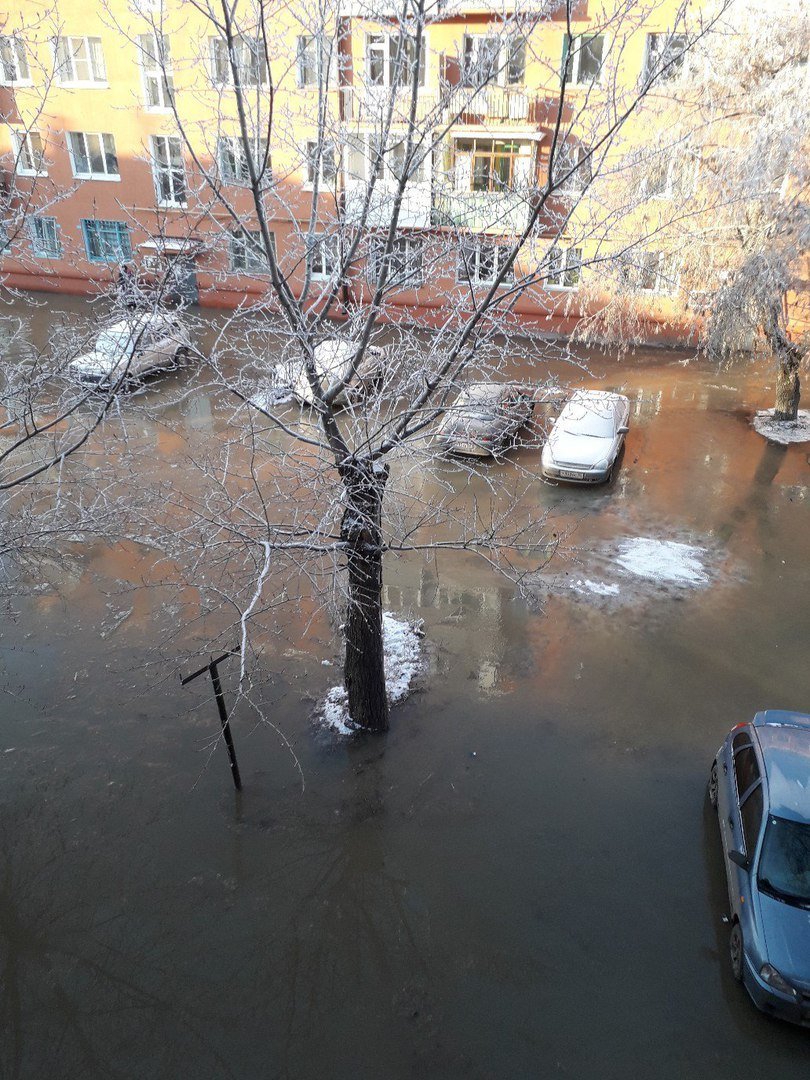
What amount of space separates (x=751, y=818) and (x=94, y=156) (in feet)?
89.1

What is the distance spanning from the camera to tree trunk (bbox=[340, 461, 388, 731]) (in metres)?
6.82

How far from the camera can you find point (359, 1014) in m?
5.60

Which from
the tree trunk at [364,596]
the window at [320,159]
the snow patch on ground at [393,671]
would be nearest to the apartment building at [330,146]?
the window at [320,159]

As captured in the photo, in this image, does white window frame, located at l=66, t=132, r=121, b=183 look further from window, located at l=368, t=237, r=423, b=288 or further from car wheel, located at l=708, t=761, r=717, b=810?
car wheel, located at l=708, t=761, r=717, b=810

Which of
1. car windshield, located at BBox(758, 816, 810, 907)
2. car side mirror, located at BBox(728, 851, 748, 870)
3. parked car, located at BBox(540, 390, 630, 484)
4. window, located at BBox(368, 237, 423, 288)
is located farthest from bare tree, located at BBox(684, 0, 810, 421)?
car side mirror, located at BBox(728, 851, 748, 870)

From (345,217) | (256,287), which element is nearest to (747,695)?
(345,217)

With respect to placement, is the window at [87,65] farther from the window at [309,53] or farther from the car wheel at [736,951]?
the car wheel at [736,951]

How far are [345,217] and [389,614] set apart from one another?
566cm

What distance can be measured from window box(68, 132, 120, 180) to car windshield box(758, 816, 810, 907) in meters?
26.3

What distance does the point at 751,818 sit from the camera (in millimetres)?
6168

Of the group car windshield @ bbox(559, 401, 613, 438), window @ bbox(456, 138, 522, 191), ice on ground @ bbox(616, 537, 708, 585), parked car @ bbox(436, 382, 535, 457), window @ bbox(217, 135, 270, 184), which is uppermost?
window @ bbox(456, 138, 522, 191)

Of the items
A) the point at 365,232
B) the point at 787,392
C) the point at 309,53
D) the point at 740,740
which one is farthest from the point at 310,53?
the point at 787,392

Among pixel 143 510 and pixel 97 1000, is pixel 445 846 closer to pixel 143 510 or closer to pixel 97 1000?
pixel 97 1000

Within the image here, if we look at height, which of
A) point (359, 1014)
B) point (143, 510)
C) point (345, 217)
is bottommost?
point (359, 1014)
